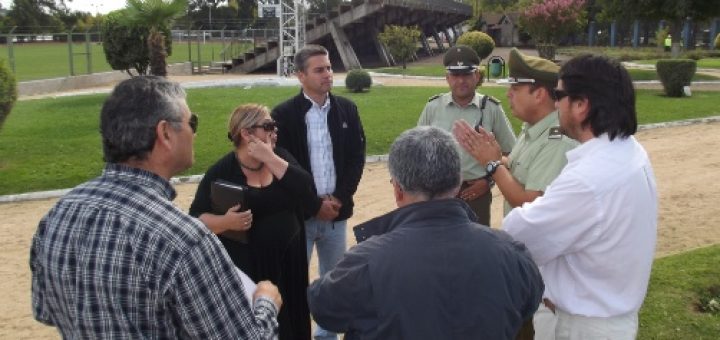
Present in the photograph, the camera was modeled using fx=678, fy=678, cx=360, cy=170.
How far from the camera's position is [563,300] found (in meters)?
2.62

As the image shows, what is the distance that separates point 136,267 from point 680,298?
14.8ft

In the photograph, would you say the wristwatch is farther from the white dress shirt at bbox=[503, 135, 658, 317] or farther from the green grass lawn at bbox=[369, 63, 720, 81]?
the green grass lawn at bbox=[369, 63, 720, 81]

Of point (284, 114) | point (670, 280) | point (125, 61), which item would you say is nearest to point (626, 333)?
point (284, 114)

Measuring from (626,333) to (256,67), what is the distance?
31488 mm

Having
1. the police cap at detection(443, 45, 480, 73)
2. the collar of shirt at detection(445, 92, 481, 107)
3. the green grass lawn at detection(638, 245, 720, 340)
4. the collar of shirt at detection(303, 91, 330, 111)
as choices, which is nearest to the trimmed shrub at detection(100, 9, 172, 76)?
the collar of shirt at detection(303, 91, 330, 111)

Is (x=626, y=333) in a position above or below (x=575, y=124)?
below

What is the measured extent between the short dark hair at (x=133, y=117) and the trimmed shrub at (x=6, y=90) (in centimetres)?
925

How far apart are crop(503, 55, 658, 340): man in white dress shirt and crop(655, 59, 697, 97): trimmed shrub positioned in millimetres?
18181

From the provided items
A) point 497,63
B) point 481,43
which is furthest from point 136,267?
point 481,43

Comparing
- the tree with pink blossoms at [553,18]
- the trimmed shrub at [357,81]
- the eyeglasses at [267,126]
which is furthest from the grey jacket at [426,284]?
the tree with pink blossoms at [553,18]

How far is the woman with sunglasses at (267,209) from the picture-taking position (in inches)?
140

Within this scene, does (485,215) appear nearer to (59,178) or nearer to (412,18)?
(59,178)

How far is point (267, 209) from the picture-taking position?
3.60 m

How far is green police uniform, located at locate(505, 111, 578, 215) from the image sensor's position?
3100 millimetres
